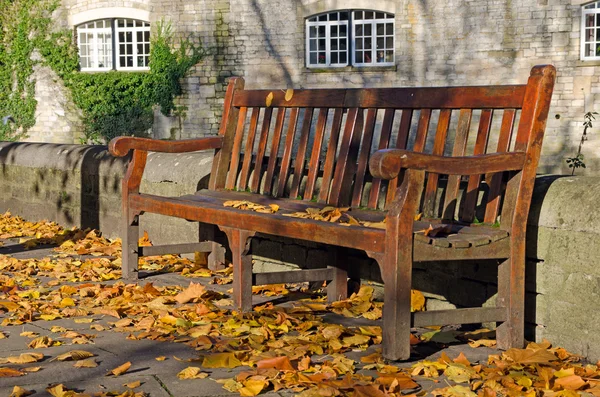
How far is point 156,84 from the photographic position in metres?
22.4

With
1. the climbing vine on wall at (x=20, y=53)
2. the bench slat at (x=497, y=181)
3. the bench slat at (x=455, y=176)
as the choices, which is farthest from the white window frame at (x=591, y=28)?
the bench slat at (x=497, y=181)

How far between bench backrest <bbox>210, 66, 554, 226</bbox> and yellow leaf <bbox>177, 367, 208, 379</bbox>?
1.48 metres

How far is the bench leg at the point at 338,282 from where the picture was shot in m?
5.57

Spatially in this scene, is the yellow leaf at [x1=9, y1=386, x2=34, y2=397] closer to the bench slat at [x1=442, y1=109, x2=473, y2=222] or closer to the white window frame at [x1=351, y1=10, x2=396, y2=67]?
the bench slat at [x1=442, y1=109, x2=473, y2=222]

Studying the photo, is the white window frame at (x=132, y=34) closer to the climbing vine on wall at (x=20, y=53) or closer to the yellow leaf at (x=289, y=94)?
the climbing vine on wall at (x=20, y=53)

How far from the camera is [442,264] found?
5055mm

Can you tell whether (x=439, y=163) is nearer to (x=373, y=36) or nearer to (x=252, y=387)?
(x=252, y=387)

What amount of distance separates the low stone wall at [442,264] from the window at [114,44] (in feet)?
47.8

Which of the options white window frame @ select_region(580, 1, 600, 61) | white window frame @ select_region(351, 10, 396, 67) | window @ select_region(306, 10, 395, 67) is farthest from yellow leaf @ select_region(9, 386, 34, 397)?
window @ select_region(306, 10, 395, 67)

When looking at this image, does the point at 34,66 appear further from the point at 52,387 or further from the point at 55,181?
the point at 52,387

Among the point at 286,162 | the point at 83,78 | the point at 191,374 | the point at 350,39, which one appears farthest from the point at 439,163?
the point at 83,78

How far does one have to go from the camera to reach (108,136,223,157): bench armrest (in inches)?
239

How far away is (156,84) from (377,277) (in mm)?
17514

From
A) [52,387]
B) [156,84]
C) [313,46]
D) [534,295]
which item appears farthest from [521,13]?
[52,387]
